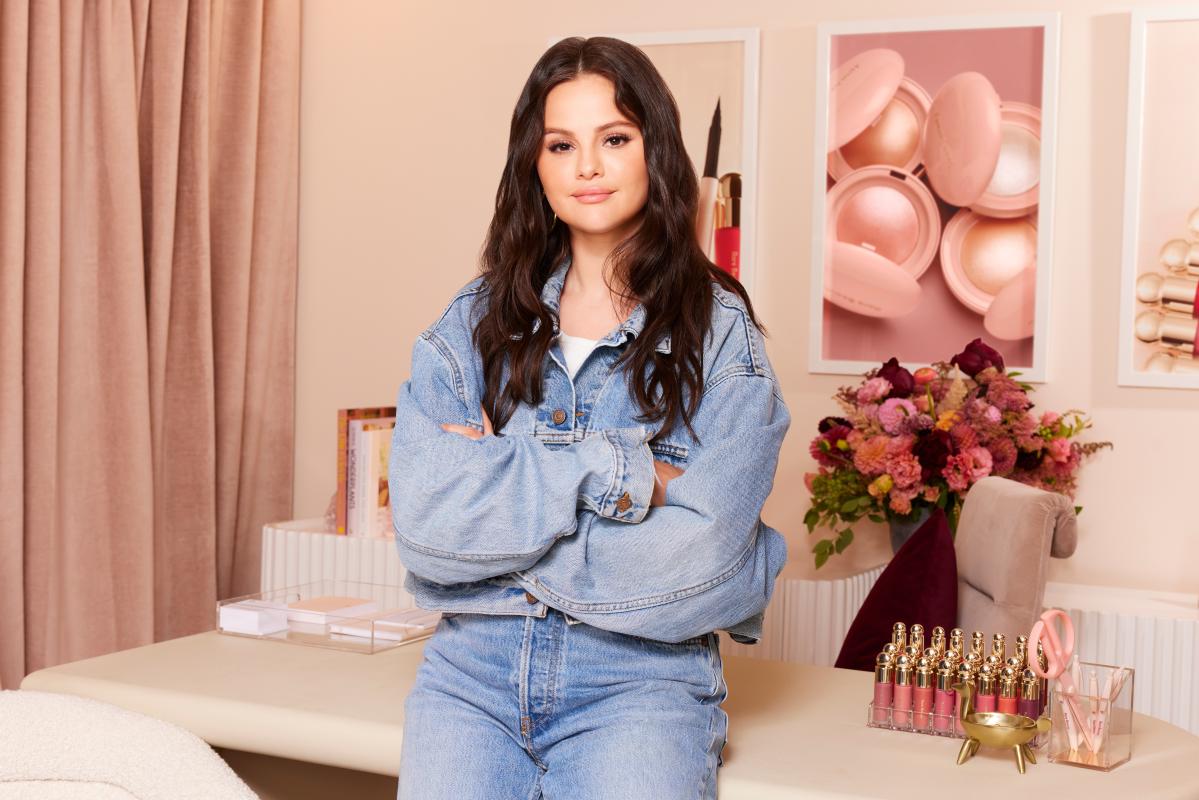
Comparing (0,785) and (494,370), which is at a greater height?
(494,370)

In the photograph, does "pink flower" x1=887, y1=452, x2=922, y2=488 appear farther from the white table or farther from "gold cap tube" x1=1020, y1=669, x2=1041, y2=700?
"gold cap tube" x1=1020, y1=669, x2=1041, y2=700

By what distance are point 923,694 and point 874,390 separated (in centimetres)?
122

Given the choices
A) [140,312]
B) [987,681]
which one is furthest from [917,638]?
[140,312]

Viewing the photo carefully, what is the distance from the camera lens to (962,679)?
4.73 feet

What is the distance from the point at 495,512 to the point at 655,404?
24 centimetres

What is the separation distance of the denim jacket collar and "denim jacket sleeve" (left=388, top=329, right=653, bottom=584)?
0.14 m

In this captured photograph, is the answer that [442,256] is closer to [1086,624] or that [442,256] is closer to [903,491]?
[903,491]

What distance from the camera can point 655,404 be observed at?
57.0 inches

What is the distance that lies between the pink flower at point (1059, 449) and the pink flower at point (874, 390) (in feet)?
1.15

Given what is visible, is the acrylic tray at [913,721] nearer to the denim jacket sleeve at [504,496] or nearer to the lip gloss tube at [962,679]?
the lip gloss tube at [962,679]

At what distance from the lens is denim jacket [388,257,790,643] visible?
4.34ft

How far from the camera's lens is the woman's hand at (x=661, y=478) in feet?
4.53

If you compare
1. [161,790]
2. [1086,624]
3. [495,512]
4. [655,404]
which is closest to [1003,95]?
[1086,624]

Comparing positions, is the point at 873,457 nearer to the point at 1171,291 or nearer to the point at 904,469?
the point at 904,469
